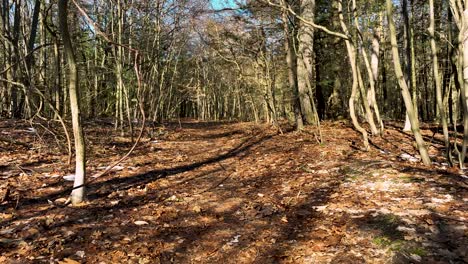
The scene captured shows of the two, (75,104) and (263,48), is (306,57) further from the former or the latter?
(75,104)

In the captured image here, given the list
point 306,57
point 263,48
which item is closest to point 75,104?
point 306,57

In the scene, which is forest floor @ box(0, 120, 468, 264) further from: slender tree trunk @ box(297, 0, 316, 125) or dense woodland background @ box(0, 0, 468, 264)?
slender tree trunk @ box(297, 0, 316, 125)

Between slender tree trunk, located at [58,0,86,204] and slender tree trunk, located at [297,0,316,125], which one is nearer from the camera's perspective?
slender tree trunk, located at [58,0,86,204]

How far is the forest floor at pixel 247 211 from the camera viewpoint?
3.49 meters

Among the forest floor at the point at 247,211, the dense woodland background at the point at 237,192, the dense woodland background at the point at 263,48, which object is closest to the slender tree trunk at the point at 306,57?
the dense woodland background at the point at 263,48

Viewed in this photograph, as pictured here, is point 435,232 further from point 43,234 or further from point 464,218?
point 43,234

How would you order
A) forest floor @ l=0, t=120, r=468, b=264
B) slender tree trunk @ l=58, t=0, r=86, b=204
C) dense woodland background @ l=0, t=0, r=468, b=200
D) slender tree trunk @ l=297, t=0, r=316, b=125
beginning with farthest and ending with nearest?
Answer: slender tree trunk @ l=297, t=0, r=316, b=125 < dense woodland background @ l=0, t=0, r=468, b=200 < slender tree trunk @ l=58, t=0, r=86, b=204 < forest floor @ l=0, t=120, r=468, b=264

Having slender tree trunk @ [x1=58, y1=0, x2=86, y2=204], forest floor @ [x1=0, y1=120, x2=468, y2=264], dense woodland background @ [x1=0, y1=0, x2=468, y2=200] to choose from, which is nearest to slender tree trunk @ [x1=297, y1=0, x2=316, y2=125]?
dense woodland background @ [x1=0, y1=0, x2=468, y2=200]

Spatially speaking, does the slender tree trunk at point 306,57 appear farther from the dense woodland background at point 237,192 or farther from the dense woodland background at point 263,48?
the dense woodland background at point 237,192

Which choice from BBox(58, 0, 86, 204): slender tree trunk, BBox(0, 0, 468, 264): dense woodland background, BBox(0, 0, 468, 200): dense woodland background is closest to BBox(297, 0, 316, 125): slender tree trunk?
BBox(0, 0, 468, 200): dense woodland background

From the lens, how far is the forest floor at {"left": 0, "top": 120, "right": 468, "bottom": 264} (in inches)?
137

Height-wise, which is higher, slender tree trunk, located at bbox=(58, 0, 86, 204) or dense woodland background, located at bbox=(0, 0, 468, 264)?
slender tree trunk, located at bbox=(58, 0, 86, 204)

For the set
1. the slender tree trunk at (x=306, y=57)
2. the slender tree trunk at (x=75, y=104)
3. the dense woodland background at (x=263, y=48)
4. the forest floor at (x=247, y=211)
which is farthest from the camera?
the slender tree trunk at (x=306, y=57)

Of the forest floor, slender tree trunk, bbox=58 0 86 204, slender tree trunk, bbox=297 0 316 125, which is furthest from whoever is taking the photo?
slender tree trunk, bbox=297 0 316 125
